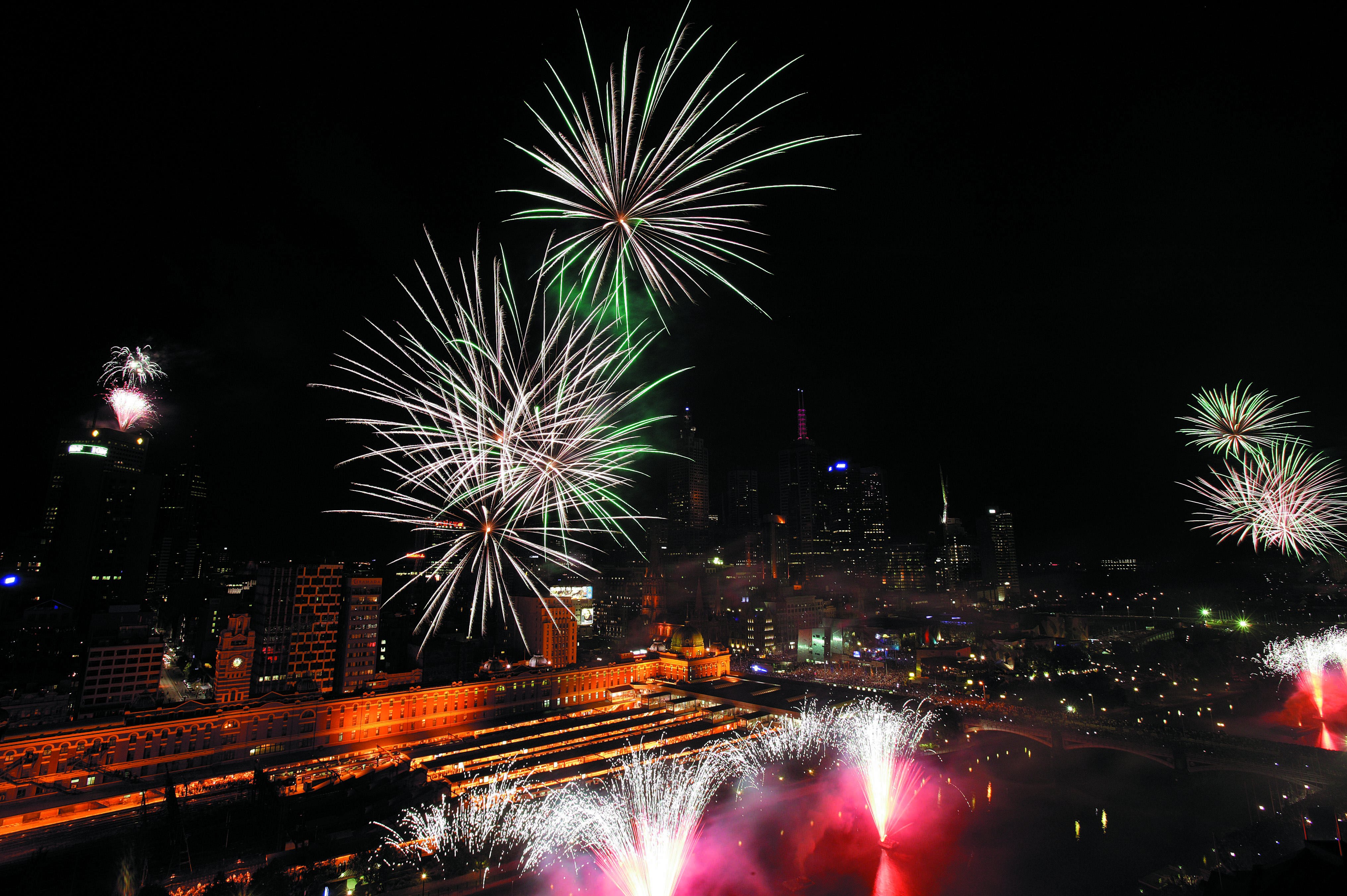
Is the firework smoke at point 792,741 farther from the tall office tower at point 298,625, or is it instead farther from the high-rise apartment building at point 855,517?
the high-rise apartment building at point 855,517

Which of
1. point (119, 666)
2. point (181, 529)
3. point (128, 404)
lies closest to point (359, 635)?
point (119, 666)

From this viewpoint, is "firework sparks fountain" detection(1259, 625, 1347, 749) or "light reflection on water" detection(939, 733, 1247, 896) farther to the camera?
"firework sparks fountain" detection(1259, 625, 1347, 749)

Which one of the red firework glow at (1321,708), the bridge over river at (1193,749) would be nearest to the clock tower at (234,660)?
the bridge over river at (1193,749)

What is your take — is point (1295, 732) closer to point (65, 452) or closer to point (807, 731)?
point (807, 731)

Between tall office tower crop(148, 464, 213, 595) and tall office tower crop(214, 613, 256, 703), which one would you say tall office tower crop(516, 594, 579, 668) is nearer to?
tall office tower crop(214, 613, 256, 703)

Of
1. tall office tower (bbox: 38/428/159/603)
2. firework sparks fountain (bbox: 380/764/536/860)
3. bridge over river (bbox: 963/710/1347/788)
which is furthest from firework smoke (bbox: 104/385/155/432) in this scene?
bridge over river (bbox: 963/710/1347/788)

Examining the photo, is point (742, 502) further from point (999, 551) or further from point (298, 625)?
point (298, 625)
